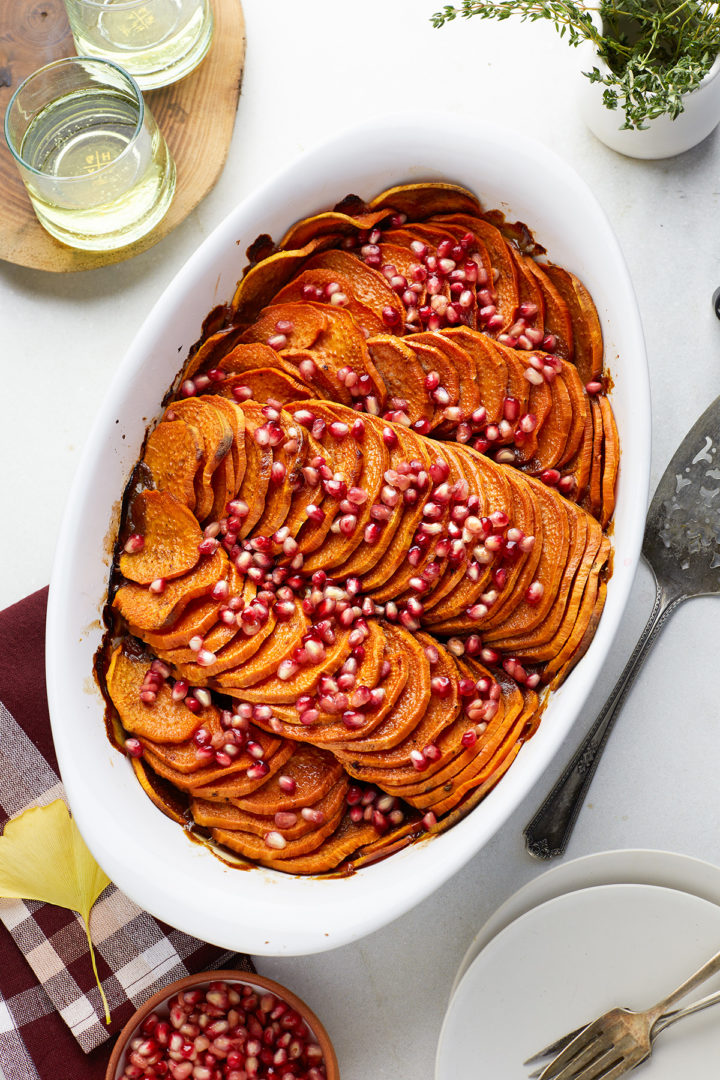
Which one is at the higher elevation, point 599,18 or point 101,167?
point 599,18

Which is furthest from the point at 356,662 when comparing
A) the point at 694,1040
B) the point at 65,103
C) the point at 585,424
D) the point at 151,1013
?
the point at 65,103

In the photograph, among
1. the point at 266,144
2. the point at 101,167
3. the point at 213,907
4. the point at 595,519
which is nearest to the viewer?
the point at 213,907

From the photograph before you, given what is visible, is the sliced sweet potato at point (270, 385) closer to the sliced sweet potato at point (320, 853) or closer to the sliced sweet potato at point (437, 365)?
the sliced sweet potato at point (437, 365)

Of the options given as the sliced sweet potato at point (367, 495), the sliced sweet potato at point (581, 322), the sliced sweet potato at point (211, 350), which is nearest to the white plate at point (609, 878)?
the sliced sweet potato at point (367, 495)

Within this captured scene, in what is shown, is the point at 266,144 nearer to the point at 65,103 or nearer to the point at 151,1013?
the point at 65,103

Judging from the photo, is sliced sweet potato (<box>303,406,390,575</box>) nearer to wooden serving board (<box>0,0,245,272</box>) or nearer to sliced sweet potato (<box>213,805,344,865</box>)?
sliced sweet potato (<box>213,805,344,865</box>)

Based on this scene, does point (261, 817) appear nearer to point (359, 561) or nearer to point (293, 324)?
point (359, 561)

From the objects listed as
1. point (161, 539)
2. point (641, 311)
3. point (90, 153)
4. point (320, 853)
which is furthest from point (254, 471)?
point (641, 311)
